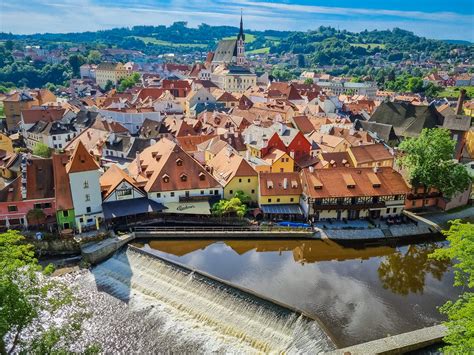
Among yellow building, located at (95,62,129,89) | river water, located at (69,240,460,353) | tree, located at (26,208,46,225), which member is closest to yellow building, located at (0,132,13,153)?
tree, located at (26,208,46,225)

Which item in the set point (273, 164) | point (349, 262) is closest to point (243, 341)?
point (349, 262)

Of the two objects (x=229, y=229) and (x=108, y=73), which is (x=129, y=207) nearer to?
(x=229, y=229)

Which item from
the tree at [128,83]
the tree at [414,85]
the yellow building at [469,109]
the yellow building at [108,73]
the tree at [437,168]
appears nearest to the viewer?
the tree at [437,168]

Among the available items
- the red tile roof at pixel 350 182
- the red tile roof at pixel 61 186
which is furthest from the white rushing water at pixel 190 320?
the red tile roof at pixel 350 182

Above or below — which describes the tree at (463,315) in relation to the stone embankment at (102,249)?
above

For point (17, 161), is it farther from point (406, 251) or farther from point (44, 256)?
point (406, 251)

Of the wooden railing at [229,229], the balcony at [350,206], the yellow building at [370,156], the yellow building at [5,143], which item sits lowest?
the wooden railing at [229,229]

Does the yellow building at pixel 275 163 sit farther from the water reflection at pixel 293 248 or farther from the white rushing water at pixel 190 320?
the white rushing water at pixel 190 320

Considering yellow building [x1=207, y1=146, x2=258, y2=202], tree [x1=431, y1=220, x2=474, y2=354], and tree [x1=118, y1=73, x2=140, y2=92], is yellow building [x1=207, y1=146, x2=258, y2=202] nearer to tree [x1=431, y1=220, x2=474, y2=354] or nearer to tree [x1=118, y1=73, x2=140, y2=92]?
tree [x1=431, y1=220, x2=474, y2=354]
